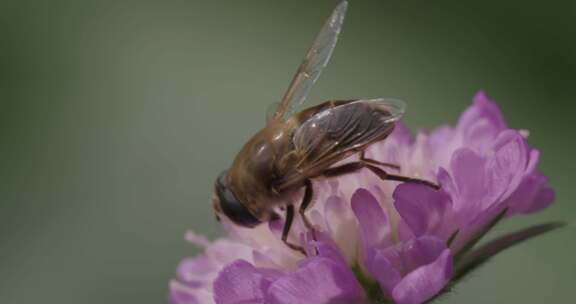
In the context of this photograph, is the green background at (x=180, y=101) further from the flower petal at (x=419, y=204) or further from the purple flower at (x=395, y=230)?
the flower petal at (x=419, y=204)

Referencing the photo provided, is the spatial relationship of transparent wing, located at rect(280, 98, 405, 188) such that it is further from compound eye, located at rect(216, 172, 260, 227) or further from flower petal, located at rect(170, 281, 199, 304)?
flower petal, located at rect(170, 281, 199, 304)

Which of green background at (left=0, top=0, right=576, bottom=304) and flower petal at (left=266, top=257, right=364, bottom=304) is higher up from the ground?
green background at (left=0, top=0, right=576, bottom=304)

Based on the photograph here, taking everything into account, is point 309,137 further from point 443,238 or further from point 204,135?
point 204,135

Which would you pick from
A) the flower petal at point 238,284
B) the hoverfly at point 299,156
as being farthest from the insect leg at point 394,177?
the flower petal at point 238,284

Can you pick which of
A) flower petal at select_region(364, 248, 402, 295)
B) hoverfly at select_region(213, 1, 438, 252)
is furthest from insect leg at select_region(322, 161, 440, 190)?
flower petal at select_region(364, 248, 402, 295)

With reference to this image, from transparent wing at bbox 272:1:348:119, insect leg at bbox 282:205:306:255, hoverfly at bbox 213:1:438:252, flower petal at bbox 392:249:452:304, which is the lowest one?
flower petal at bbox 392:249:452:304

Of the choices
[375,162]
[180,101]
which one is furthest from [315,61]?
[180,101]

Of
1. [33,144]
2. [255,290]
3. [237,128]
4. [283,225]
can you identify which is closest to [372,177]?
[283,225]
